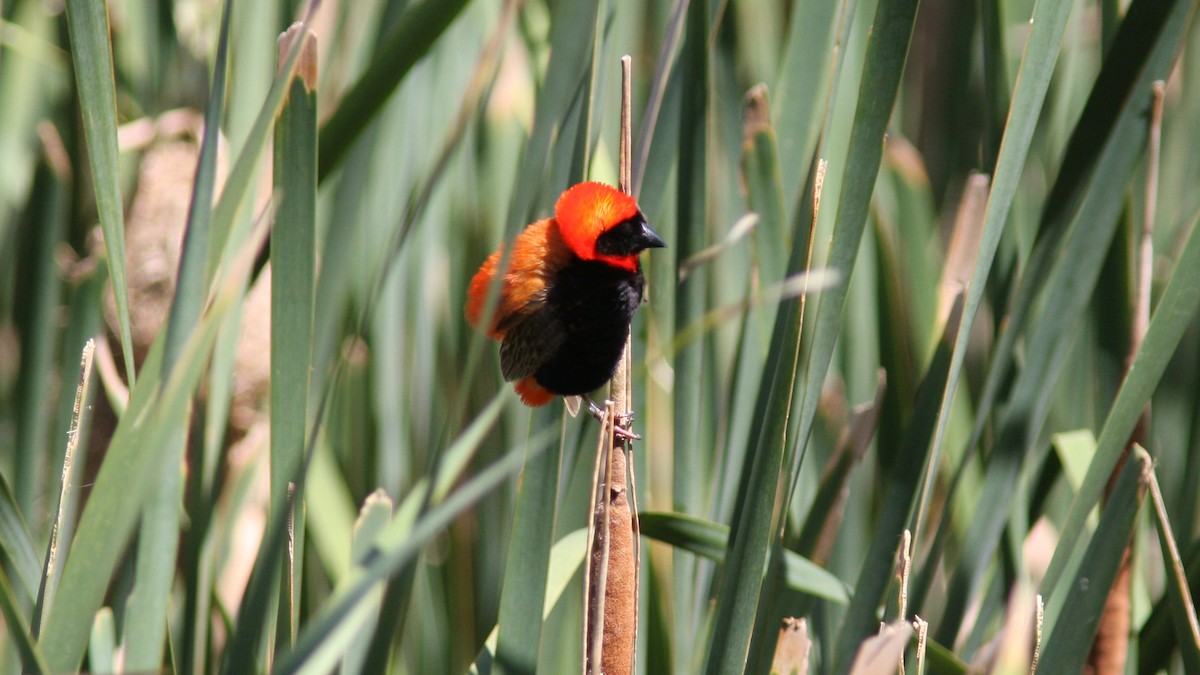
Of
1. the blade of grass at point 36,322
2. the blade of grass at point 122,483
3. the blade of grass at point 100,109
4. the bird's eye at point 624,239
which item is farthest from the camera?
the blade of grass at point 36,322

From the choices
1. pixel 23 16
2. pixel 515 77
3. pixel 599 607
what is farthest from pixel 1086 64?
pixel 23 16

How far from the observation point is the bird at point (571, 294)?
83 centimetres

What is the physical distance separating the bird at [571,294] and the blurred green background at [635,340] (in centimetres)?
6

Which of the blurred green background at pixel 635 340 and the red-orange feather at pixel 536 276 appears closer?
the blurred green background at pixel 635 340

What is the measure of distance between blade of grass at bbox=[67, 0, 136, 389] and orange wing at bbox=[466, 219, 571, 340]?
15.3 inches

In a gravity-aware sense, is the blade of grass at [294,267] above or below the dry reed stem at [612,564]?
above

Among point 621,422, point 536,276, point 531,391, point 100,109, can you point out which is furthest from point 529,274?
point 100,109

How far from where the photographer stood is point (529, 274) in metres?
0.92

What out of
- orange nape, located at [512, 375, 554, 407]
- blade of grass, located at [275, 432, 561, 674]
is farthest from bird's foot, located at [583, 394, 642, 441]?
blade of grass, located at [275, 432, 561, 674]

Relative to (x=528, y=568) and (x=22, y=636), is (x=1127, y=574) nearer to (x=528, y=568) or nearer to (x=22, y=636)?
(x=528, y=568)

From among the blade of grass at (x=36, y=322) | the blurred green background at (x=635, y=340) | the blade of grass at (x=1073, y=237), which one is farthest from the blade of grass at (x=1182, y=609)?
the blade of grass at (x=36, y=322)

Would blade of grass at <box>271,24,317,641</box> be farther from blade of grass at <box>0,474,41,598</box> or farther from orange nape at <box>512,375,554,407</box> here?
orange nape at <box>512,375,554,407</box>

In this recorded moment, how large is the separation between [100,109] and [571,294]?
17.3 inches

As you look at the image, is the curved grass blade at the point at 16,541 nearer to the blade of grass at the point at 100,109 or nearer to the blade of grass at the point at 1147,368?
the blade of grass at the point at 100,109
